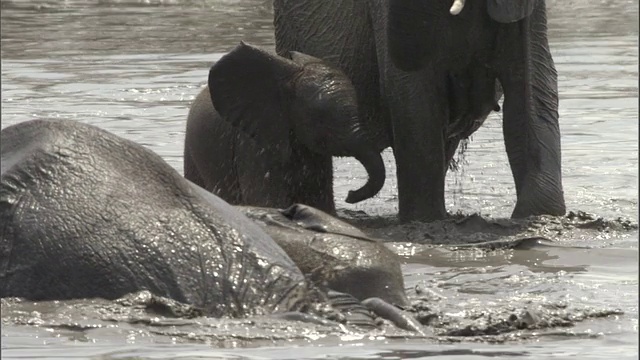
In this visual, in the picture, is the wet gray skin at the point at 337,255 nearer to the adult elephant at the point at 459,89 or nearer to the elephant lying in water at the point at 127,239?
the elephant lying in water at the point at 127,239

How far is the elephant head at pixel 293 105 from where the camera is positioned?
847cm

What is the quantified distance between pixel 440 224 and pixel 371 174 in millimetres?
394

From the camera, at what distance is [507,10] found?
8.18 meters

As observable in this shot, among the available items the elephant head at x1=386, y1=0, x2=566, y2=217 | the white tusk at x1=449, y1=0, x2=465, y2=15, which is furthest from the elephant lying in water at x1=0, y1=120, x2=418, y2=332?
the elephant head at x1=386, y1=0, x2=566, y2=217

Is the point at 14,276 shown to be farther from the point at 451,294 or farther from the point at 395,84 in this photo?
the point at 395,84

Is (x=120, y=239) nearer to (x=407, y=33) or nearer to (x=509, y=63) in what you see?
(x=407, y=33)

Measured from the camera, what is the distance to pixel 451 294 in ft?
21.0

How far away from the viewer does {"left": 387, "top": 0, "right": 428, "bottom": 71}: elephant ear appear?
8477 mm

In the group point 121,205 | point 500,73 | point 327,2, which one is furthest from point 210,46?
point 121,205

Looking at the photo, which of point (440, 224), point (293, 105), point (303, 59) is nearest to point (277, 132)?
point (293, 105)

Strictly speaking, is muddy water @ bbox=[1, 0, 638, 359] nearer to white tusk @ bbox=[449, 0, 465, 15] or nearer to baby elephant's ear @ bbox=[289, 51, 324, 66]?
baby elephant's ear @ bbox=[289, 51, 324, 66]

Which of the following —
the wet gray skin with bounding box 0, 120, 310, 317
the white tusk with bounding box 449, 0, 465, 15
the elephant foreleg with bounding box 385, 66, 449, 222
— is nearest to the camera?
the wet gray skin with bounding box 0, 120, 310, 317

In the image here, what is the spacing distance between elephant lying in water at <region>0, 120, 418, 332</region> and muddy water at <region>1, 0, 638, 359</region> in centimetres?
11

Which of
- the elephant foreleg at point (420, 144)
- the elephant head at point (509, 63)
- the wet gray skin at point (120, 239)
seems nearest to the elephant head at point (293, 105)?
the elephant foreleg at point (420, 144)
